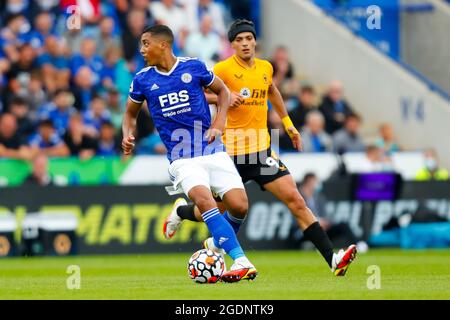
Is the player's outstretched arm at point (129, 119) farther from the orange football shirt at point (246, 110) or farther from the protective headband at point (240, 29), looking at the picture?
the protective headband at point (240, 29)

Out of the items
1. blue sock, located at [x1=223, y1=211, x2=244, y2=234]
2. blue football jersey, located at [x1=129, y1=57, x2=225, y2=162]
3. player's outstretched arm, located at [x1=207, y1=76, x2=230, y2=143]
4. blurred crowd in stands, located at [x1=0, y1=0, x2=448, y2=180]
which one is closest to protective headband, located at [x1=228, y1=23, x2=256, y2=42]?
player's outstretched arm, located at [x1=207, y1=76, x2=230, y2=143]

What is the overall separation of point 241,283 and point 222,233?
534 mm

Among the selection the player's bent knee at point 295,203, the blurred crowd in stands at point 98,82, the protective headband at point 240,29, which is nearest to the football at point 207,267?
the player's bent knee at point 295,203

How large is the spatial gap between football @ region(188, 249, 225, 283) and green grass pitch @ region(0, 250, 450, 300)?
15cm

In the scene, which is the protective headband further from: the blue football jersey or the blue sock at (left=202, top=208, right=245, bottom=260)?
the blue sock at (left=202, top=208, right=245, bottom=260)

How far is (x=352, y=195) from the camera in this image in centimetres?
2139

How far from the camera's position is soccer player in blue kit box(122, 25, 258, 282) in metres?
12.2

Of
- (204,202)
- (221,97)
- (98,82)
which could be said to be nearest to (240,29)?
(221,97)

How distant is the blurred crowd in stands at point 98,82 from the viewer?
21078 millimetres

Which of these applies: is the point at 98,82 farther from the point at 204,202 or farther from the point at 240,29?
the point at 204,202

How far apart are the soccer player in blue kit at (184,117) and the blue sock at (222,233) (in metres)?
0.05

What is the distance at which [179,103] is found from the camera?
484 inches

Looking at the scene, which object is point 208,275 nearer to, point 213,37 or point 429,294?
point 429,294
